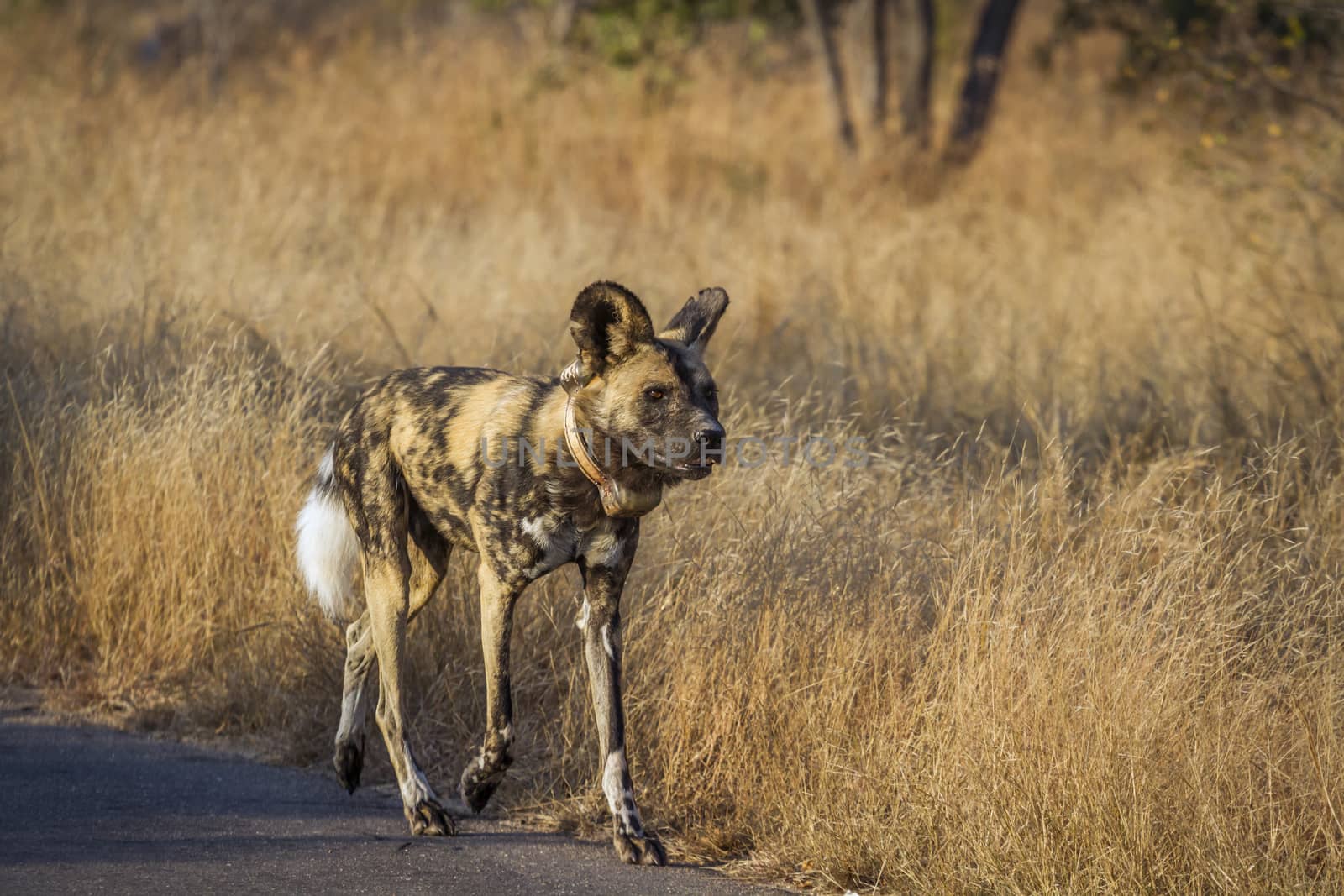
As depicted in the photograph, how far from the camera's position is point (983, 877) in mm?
3652

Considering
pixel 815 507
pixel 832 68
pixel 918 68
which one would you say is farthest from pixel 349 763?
pixel 918 68

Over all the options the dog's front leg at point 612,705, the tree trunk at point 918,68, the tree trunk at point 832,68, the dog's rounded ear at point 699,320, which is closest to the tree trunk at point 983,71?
the tree trunk at point 918,68

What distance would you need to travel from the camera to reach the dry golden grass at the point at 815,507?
154 inches

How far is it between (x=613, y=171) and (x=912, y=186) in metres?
2.54

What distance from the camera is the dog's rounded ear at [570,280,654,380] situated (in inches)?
149

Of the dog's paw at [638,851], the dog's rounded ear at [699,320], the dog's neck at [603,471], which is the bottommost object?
the dog's paw at [638,851]

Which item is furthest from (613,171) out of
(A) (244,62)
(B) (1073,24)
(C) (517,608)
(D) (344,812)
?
(D) (344,812)

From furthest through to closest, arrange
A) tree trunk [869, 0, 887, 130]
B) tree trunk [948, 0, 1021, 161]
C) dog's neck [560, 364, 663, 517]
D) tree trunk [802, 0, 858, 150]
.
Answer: tree trunk [869, 0, 887, 130]
tree trunk [948, 0, 1021, 161]
tree trunk [802, 0, 858, 150]
dog's neck [560, 364, 663, 517]

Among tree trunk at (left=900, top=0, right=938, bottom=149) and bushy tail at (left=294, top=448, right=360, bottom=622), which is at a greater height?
tree trunk at (left=900, top=0, right=938, bottom=149)

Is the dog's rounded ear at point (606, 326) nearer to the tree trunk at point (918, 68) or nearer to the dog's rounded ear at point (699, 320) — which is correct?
the dog's rounded ear at point (699, 320)

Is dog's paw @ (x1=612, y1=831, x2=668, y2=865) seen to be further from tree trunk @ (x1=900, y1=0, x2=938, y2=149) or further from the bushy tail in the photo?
tree trunk @ (x1=900, y1=0, x2=938, y2=149)

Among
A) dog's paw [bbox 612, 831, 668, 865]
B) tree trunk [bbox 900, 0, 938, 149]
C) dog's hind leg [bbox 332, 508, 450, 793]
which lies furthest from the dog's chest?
tree trunk [bbox 900, 0, 938, 149]

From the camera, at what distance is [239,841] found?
4.04 metres

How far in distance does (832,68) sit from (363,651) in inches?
406
